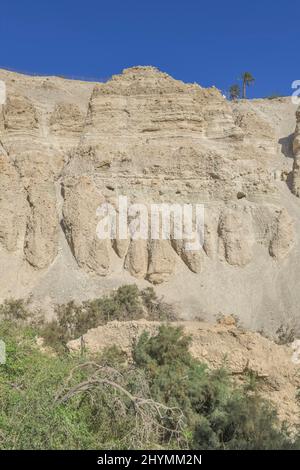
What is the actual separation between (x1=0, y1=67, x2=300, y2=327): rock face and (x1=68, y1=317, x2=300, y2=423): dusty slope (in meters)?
10.1

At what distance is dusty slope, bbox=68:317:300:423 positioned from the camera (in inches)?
398

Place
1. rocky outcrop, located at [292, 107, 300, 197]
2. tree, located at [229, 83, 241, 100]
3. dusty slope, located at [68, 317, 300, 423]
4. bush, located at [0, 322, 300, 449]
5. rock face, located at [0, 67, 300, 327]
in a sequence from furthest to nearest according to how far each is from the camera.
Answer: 1. tree, located at [229, 83, 241, 100]
2. rocky outcrop, located at [292, 107, 300, 197]
3. rock face, located at [0, 67, 300, 327]
4. dusty slope, located at [68, 317, 300, 423]
5. bush, located at [0, 322, 300, 449]

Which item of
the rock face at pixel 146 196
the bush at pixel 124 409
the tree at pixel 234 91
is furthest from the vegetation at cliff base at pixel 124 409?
the tree at pixel 234 91

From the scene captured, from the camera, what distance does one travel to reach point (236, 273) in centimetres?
2338

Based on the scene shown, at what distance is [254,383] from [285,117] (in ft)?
104

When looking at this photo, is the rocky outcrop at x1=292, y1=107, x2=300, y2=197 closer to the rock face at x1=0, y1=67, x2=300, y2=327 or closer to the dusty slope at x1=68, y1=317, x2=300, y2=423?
the rock face at x1=0, y1=67, x2=300, y2=327

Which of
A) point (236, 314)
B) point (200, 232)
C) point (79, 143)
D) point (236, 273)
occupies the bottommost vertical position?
point (236, 314)

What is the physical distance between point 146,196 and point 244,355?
582 inches

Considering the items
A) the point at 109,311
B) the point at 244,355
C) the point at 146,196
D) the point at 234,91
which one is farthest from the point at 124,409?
the point at 234,91

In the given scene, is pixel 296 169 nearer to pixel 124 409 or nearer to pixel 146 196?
pixel 146 196

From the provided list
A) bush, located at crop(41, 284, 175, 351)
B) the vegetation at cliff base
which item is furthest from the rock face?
the vegetation at cliff base

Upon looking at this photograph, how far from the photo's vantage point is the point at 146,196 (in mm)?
24469

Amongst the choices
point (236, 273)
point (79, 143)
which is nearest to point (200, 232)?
point (236, 273)
